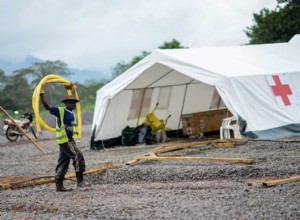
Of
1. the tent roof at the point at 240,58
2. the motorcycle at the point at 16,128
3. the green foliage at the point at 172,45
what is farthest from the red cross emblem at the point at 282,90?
the green foliage at the point at 172,45

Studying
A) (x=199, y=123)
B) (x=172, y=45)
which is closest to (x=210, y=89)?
(x=199, y=123)

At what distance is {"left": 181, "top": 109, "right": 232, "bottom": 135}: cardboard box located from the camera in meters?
18.7

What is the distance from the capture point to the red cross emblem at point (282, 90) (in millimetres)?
16047

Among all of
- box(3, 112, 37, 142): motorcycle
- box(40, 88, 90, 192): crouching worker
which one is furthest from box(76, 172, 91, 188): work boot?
box(3, 112, 37, 142): motorcycle

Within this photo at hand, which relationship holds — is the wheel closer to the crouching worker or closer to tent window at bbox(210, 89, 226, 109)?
tent window at bbox(210, 89, 226, 109)

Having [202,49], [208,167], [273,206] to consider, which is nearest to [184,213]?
[273,206]

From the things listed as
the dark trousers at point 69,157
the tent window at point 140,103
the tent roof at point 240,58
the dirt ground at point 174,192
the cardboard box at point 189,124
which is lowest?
the dirt ground at point 174,192

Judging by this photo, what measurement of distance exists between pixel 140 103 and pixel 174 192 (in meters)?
11.1

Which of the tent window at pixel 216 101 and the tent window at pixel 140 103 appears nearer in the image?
the tent window at pixel 140 103

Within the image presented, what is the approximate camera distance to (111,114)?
17266mm

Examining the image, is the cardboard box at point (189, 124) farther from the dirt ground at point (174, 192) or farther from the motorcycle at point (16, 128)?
the dirt ground at point (174, 192)

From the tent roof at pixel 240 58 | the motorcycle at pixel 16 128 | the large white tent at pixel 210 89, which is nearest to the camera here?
the large white tent at pixel 210 89

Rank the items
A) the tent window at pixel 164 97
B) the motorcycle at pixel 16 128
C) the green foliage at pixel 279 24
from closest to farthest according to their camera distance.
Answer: the tent window at pixel 164 97, the motorcycle at pixel 16 128, the green foliage at pixel 279 24

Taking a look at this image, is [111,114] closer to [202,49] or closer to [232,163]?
[202,49]
